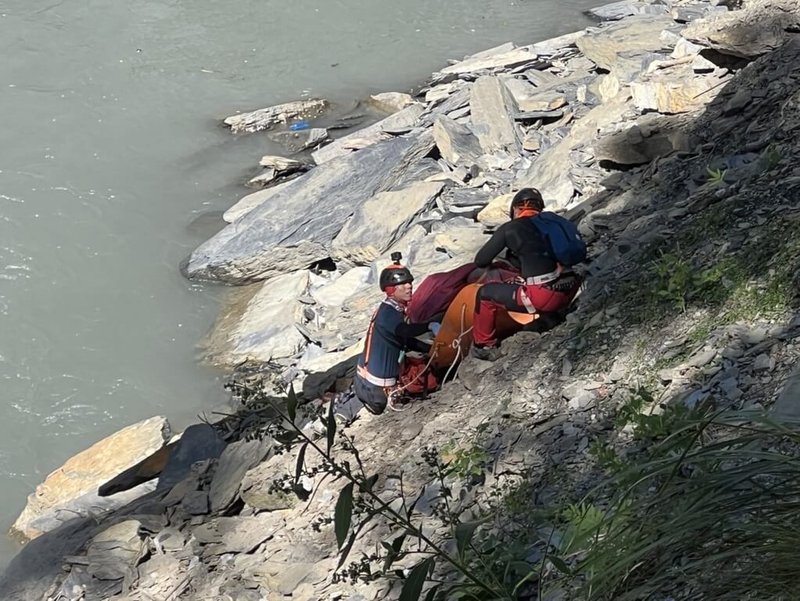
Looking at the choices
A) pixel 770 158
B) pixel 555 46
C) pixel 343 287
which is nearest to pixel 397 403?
pixel 770 158

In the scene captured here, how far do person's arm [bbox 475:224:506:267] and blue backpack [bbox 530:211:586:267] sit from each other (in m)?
0.22

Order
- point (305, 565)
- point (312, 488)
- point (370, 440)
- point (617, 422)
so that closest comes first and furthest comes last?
point (617, 422) → point (305, 565) → point (312, 488) → point (370, 440)

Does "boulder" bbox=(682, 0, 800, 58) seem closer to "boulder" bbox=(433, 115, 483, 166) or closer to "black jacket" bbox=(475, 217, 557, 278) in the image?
"boulder" bbox=(433, 115, 483, 166)

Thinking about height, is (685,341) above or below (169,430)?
above

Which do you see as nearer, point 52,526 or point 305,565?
point 305,565

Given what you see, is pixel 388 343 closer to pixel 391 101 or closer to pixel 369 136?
pixel 369 136

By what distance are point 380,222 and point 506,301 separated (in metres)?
4.35

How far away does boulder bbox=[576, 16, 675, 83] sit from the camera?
10.7 metres

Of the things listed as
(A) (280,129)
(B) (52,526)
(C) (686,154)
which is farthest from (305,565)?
(A) (280,129)

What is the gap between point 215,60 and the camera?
52.4ft

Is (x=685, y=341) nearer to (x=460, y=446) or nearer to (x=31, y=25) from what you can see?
(x=460, y=446)

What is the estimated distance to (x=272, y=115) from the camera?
47.4ft

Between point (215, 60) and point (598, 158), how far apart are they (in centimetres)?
945

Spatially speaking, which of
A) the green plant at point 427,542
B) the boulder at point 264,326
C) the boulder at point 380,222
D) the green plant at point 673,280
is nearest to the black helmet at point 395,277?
the green plant at point 427,542
